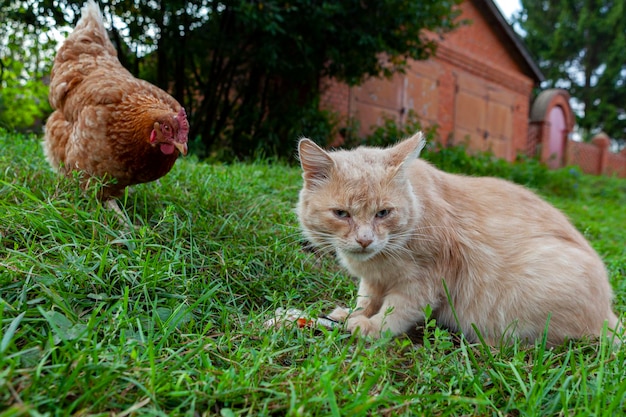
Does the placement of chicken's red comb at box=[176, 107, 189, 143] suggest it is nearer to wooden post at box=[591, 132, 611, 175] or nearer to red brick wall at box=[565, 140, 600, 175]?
red brick wall at box=[565, 140, 600, 175]

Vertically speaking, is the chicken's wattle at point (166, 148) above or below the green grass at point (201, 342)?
above

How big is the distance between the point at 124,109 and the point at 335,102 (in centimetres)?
695

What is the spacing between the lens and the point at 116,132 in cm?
285

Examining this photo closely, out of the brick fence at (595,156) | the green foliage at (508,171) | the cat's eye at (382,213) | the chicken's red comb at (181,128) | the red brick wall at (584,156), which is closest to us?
the cat's eye at (382,213)

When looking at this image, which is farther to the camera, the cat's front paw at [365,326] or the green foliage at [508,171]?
the green foliage at [508,171]

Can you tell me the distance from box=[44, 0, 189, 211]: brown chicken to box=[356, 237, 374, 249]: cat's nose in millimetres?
1250

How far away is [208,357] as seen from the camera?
1.76 meters

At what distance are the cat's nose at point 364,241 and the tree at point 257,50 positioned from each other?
16.2ft

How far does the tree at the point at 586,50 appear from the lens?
2623cm

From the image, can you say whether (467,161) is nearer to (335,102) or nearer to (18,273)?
(335,102)

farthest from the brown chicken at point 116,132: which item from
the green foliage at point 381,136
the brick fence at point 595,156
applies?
the brick fence at point 595,156

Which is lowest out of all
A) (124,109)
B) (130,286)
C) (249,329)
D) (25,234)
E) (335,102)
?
(249,329)

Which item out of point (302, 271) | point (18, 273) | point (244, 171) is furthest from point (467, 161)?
point (18, 273)

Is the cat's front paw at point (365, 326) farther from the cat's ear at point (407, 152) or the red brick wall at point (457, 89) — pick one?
the red brick wall at point (457, 89)
